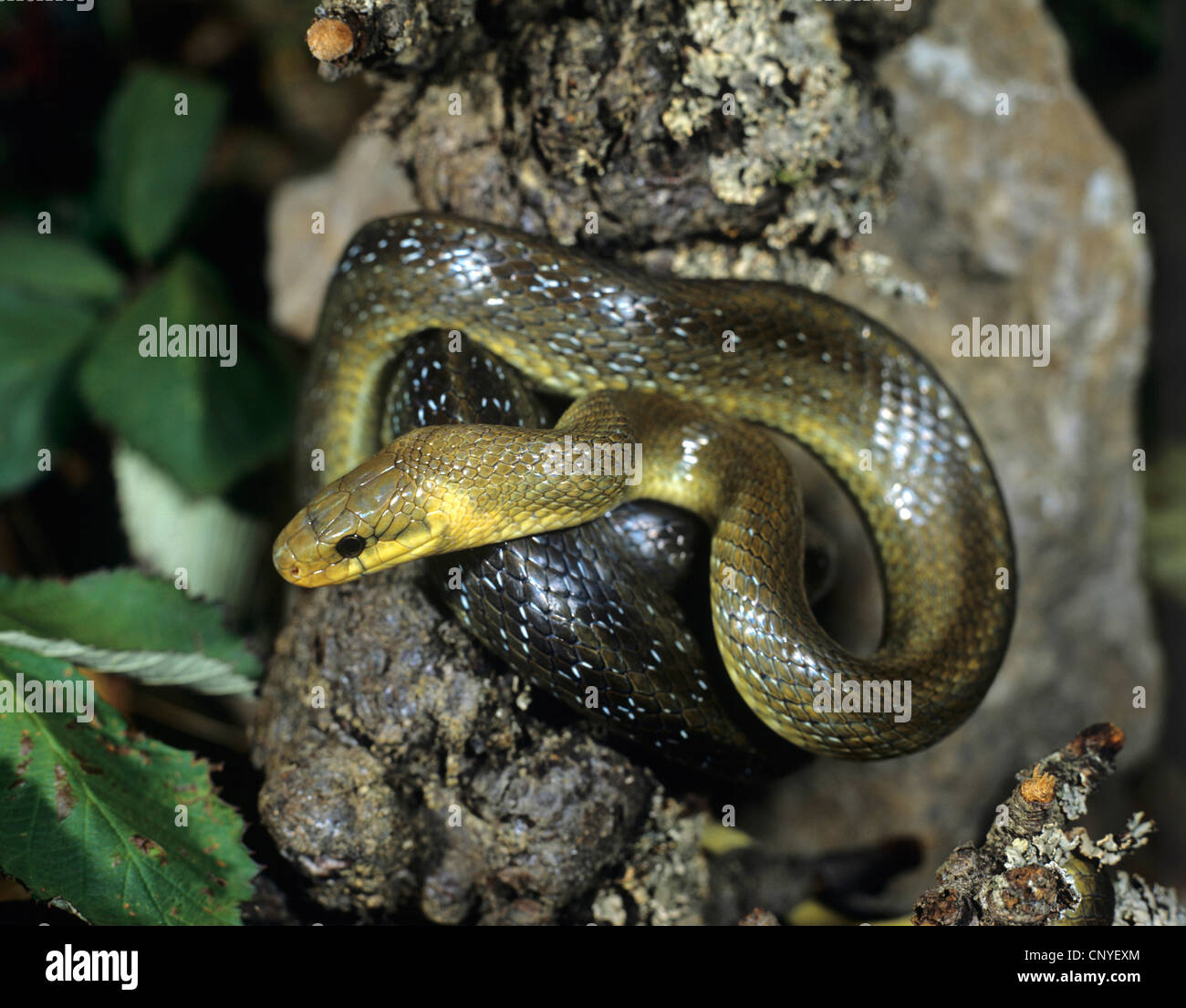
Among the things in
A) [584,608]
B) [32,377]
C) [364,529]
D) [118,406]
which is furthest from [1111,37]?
[32,377]

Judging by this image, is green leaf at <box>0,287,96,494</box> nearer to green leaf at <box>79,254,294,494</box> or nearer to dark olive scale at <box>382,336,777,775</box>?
green leaf at <box>79,254,294,494</box>

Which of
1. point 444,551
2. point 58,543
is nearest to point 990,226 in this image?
point 444,551

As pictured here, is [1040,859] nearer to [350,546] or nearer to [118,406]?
[350,546]

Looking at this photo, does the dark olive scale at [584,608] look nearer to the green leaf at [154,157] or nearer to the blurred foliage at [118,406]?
the blurred foliage at [118,406]

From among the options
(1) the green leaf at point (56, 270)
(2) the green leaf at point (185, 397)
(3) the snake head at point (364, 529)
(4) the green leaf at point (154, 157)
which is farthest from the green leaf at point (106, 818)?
(4) the green leaf at point (154, 157)

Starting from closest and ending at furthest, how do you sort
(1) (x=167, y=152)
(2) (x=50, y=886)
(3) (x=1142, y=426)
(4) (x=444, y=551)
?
(2) (x=50, y=886)
(4) (x=444, y=551)
(1) (x=167, y=152)
(3) (x=1142, y=426)
